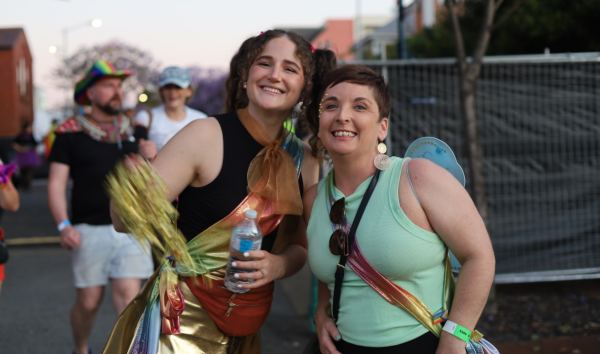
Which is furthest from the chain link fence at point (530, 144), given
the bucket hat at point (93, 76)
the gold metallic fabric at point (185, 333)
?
the gold metallic fabric at point (185, 333)

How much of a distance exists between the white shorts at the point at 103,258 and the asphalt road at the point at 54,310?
986 mm

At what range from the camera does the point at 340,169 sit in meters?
2.07

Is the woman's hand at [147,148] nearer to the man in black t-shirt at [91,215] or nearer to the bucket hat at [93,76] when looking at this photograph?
the man in black t-shirt at [91,215]

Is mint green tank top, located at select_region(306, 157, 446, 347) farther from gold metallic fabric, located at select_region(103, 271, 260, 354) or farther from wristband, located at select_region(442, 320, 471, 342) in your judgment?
gold metallic fabric, located at select_region(103, 271, 260, 354)

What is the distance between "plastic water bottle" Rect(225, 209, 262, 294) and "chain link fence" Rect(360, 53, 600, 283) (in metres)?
3.43

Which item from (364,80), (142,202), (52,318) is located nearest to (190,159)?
(142,202)

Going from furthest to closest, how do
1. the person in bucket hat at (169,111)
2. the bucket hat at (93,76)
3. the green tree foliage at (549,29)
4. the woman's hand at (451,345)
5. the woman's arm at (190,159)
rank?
the green tree foliage at (549,29)
the person in bucket hat at (169,111)
the bucket hat at (93,76)
the woman's arm at (190,159)
the woman's hand at (451,345)

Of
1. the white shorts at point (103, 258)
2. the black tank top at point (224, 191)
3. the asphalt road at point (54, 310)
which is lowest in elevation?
the asphalt road at point (54, 310)

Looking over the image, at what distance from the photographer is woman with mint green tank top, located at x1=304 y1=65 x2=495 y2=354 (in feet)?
5.98

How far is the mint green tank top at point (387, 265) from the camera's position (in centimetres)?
183

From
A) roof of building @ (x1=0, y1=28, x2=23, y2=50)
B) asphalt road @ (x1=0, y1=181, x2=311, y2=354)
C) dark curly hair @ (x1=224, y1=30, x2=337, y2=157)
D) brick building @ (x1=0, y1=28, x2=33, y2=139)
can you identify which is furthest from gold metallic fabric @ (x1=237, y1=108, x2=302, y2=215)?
roof of building @ (x1=0, y1=28, x2=23, y2=50)

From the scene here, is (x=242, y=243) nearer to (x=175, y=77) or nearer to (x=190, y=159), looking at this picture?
(x=190, y=159)

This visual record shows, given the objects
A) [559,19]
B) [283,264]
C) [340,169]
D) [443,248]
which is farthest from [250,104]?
[559,19]

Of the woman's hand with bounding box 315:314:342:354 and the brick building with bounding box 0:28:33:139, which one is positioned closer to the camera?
the woman's hand with bounding box 315:314:342:354
